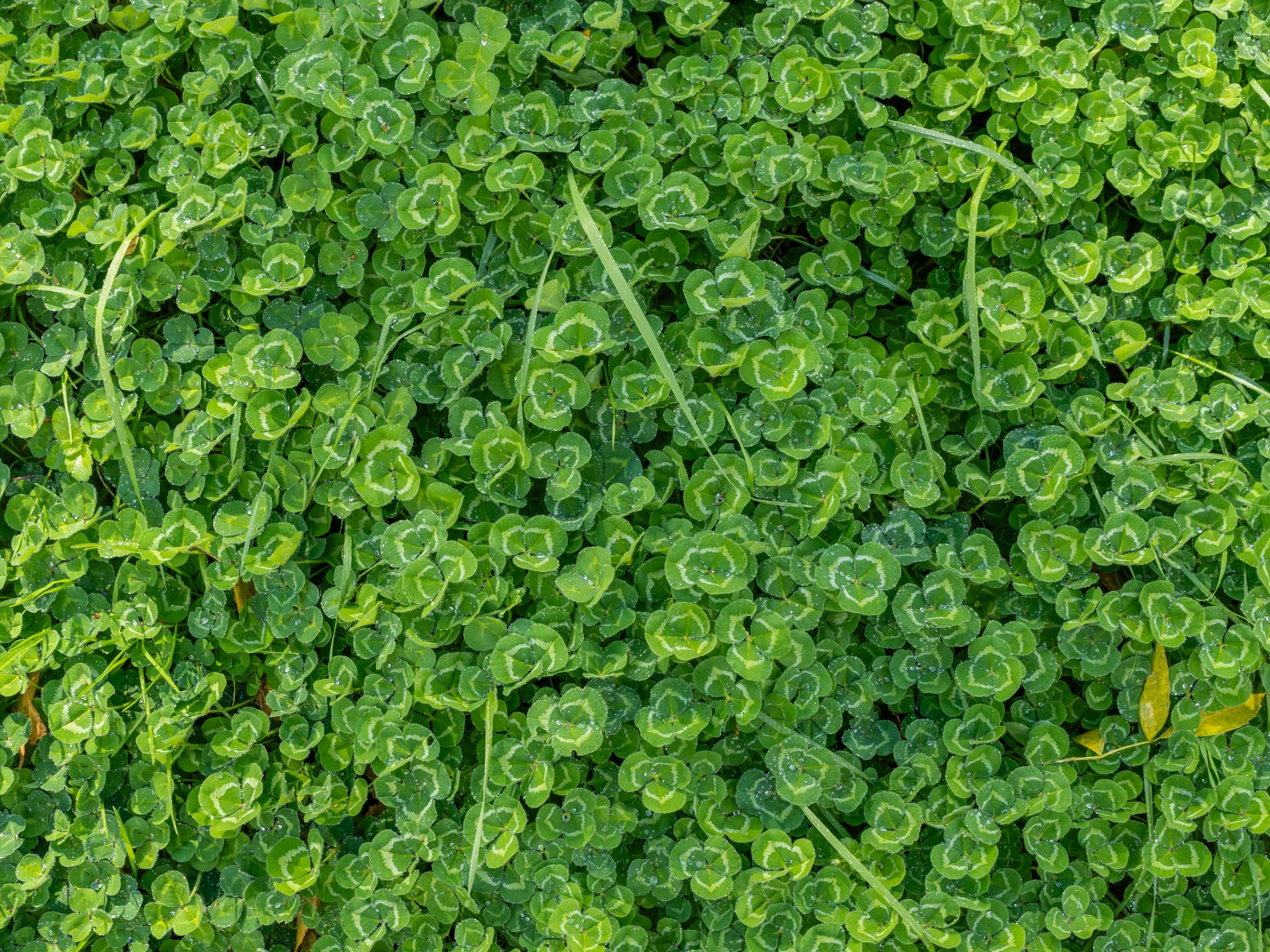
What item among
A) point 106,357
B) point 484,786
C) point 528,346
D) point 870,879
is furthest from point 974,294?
point 106,357

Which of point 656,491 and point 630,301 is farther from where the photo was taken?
point 656,491

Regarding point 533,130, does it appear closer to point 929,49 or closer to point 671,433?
point 671,433

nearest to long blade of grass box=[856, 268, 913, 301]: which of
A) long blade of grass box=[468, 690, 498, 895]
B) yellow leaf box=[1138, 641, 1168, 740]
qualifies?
yellow leaf box=[1138, 641, 1168, 740]

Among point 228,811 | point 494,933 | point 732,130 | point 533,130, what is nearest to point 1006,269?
point 732,130

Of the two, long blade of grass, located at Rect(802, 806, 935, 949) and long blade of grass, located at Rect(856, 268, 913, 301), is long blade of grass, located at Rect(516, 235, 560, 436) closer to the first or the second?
long blade of grass, located at Rect(856, 268, 913, 301)

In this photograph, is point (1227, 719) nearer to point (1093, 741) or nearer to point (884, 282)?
point (1093, 741)
